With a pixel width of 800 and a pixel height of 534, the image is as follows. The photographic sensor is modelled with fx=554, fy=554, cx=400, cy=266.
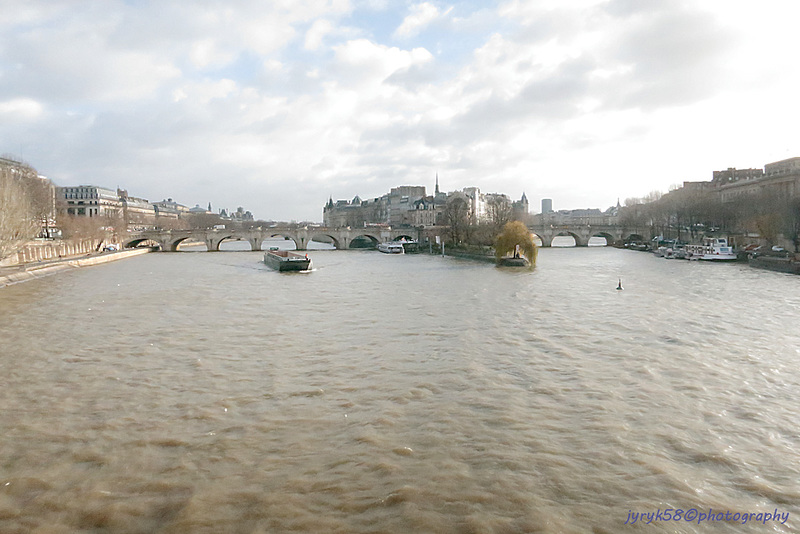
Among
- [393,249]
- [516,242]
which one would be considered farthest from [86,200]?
[516,242]

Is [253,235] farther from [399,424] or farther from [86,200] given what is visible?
[399,424]

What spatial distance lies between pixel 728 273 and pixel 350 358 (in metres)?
31.0

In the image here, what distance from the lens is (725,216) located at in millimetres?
57531

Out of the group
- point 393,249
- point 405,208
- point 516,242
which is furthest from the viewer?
point 405,208

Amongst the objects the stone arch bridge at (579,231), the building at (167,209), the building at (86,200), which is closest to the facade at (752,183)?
the stone arch bridge at (579,231)

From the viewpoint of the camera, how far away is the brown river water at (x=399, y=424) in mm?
5590

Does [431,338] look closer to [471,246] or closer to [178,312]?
[178,312]

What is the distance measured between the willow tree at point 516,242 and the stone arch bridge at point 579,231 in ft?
112

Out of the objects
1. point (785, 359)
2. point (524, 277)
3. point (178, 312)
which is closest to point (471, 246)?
point (524, 277)

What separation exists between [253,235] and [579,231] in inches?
1745

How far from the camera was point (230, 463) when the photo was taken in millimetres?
6582

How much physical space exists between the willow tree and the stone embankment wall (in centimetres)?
→ 3258

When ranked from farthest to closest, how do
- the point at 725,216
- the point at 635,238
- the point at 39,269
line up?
the point at 635,238
the point at 725,216
the point at 39,269

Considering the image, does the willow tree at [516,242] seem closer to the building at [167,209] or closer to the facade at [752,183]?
the facade at [752,183]
